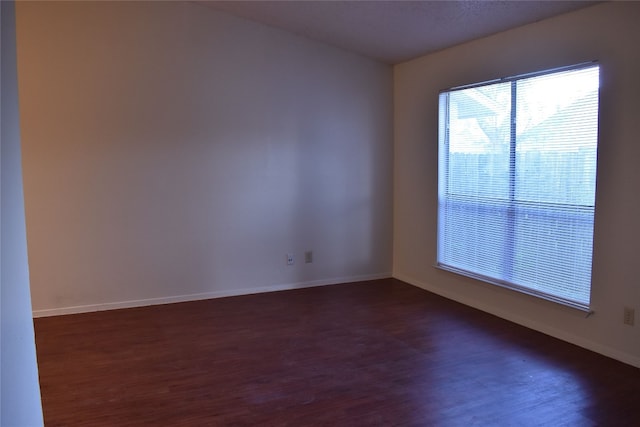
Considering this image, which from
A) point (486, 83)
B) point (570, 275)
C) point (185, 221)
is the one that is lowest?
point (570, 275)

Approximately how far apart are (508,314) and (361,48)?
9.52 feet

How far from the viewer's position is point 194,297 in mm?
4789

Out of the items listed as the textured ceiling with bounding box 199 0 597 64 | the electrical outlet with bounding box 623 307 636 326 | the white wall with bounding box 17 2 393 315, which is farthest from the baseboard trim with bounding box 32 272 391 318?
the electrical outlet with bounding box 623 307 636 326

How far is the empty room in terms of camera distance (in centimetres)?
303

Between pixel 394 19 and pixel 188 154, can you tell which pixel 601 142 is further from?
pixel 188 154

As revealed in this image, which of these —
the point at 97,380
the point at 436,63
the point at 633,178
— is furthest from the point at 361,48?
the point at 97,380

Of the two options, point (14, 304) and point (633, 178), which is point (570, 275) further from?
point (14, 304)

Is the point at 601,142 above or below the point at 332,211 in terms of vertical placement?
above

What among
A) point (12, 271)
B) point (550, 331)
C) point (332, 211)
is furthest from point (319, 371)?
point (332, 211)

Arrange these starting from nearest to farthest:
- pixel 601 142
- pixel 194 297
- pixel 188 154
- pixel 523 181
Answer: pixel 601 142
pixel 523 181
pixel 188 154
pixel 194 297

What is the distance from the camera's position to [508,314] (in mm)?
4156

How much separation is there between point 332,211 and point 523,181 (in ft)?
6.73

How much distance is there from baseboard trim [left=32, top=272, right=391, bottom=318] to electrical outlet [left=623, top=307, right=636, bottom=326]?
2.72 m

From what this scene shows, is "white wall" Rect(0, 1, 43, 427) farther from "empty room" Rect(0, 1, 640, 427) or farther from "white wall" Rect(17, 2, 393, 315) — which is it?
"white wall" Rect(17, 2, 393, 315)
